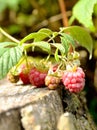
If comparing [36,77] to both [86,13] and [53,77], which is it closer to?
[53,77]

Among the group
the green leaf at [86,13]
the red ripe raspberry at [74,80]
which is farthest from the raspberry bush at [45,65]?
the green leaf at [86,13]

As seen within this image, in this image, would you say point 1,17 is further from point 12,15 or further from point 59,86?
point 59,86

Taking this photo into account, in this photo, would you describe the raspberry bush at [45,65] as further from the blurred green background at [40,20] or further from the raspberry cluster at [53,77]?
the blurred green background at [40,20]

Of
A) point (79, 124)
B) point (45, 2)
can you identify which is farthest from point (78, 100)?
point (45, 2)

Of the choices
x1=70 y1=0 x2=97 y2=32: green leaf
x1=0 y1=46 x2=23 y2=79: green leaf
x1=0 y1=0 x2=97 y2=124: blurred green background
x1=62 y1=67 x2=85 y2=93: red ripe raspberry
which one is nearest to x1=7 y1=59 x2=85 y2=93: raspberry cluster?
x1=62 y1=67 x2=85 y2=93: red ripe raspberry

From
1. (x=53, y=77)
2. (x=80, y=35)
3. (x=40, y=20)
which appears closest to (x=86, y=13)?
(x=80, y=35)

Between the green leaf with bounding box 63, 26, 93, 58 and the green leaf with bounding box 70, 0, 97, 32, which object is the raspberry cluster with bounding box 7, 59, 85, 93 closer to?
the green leaf with bounding box 63, 26, 93, 58
